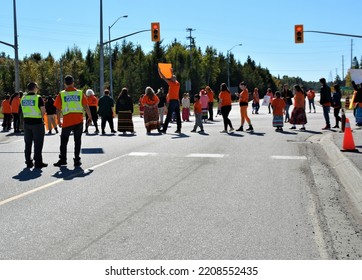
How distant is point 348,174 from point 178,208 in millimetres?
3888

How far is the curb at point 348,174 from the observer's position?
7723 mm

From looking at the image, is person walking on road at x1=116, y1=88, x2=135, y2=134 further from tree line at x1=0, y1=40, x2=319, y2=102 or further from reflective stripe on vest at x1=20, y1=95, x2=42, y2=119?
tree line at x1=0, y1=40, x2=319, y2=102

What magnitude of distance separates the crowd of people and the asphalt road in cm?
80

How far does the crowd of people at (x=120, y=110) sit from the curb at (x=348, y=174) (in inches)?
203

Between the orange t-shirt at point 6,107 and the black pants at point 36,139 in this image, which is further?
the orange t-shirt at point 6,107

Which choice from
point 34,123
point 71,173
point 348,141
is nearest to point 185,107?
point 348,141

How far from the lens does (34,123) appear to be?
10.9 metres

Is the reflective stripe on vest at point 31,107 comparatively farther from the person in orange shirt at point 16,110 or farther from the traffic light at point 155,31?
the traffic light at point 155,31

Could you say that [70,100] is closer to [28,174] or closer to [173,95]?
[28,174]

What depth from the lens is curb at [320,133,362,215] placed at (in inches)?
304

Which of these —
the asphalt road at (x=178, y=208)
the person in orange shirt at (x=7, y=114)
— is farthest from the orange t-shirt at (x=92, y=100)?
the asphalt road at (x=178, y=208)

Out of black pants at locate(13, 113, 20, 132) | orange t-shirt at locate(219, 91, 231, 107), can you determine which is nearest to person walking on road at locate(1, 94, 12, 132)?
black pants at locate(13, 113, 20, 132)

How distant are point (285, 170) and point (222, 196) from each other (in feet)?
9.91
